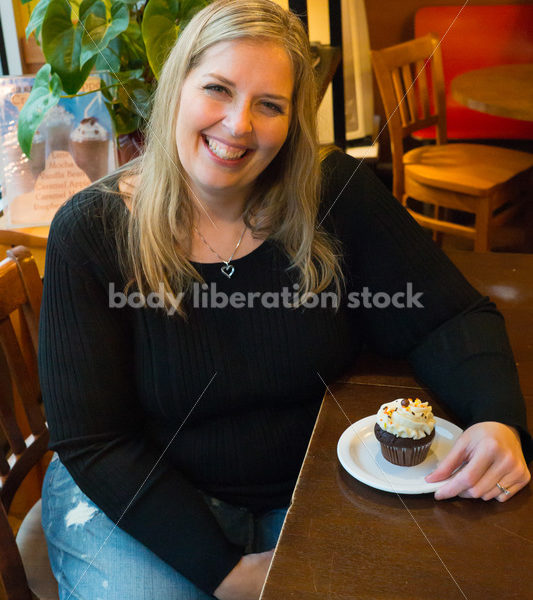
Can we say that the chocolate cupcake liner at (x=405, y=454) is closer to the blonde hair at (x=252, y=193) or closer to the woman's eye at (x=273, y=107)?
the blonde hair at (x=252, y=193)

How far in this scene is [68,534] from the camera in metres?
1.10

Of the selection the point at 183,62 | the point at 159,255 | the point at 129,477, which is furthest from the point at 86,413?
the point at 183,62

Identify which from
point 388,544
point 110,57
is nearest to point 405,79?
point 110,57

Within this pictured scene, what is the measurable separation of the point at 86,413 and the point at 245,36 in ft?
1.98

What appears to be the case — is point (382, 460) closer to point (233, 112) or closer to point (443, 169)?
point (233, 112)

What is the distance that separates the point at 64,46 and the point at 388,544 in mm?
1259

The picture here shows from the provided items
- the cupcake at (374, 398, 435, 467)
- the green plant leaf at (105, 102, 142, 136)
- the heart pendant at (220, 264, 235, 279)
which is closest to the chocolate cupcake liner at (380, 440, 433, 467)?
the cupcake at (374, 398, 435, 467)

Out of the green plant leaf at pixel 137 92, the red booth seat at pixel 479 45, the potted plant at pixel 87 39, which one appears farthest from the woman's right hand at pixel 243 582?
the red booth seat at pixel 479 45

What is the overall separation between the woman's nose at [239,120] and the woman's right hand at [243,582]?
621 millimetres

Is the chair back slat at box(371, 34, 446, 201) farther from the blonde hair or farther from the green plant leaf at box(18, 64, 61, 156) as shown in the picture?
the blonde hair

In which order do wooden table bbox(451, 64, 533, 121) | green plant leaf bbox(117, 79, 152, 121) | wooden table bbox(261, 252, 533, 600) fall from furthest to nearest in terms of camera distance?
wooden table bbox(451, 64, 533, 121)
green plant leaf bbox(117, 79, 152, 121)
wooden table bbox(261, 252, 533, 600)

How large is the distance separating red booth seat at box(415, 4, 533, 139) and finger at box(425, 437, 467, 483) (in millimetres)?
2976

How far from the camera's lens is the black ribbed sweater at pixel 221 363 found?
1.09 metres

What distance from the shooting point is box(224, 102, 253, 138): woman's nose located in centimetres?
106
